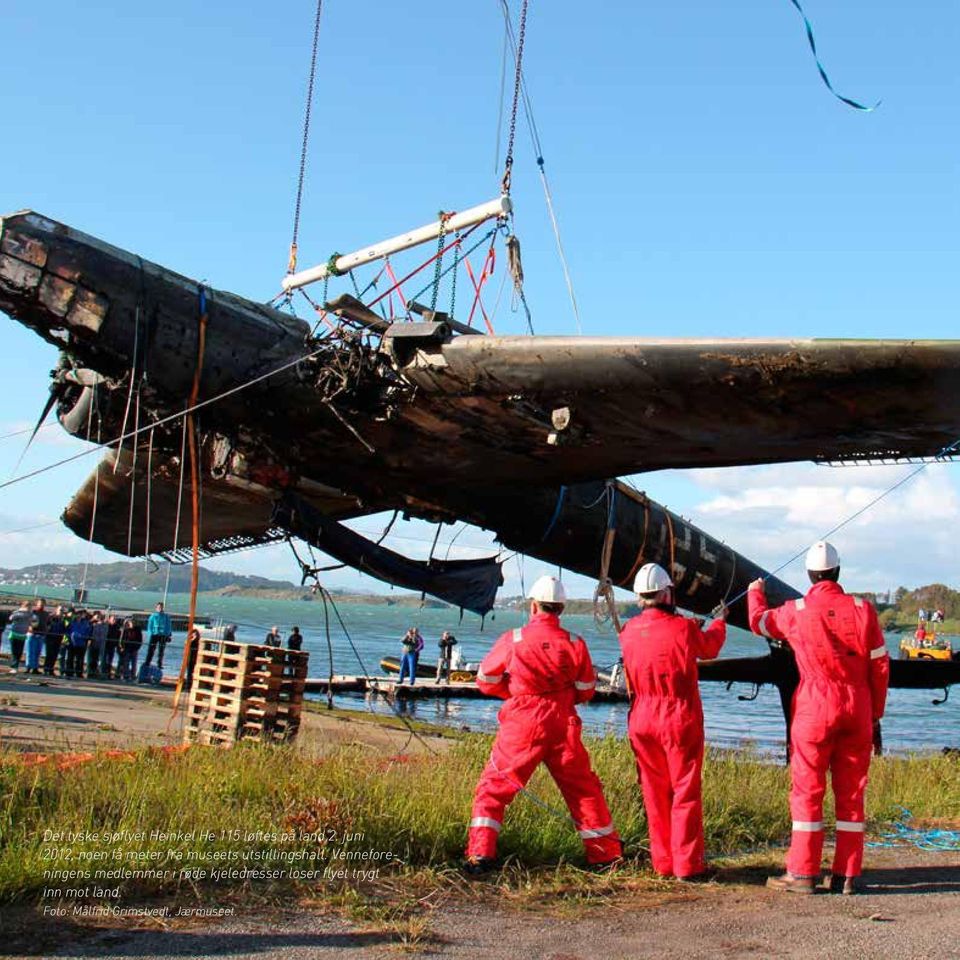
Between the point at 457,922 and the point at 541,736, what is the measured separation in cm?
146

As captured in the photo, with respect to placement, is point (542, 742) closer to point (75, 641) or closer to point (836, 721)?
point (836, 721)

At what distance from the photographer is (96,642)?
2258cm

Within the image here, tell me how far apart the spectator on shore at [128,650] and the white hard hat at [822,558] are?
19426 mm

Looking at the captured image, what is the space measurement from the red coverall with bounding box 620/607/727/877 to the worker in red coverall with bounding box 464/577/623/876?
32cm

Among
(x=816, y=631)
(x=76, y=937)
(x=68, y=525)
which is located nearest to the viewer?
(x=76, y=937)

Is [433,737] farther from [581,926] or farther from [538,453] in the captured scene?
[581,926]

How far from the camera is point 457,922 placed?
5.23 m

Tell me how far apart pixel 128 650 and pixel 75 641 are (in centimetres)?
193

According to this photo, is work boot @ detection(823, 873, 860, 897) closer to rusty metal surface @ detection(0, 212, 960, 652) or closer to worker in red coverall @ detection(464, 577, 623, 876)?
worker in red coverall @ detection(464, 577, 623, 876)

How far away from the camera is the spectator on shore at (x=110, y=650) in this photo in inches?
892

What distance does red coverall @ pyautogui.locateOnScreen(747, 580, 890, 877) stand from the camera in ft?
20.3

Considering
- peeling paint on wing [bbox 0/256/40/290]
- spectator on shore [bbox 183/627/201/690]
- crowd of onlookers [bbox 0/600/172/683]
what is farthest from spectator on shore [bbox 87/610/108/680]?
peeling paint on wing [bbox 0/256/40/290]

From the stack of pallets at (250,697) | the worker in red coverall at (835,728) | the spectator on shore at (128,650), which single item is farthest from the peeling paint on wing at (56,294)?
the spectator on shore at (128,650)

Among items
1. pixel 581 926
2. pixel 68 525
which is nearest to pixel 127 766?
pixel 581 926
